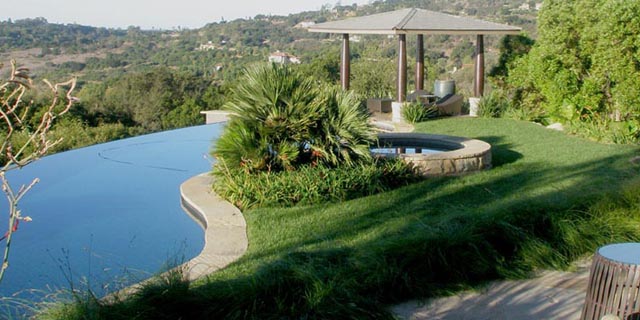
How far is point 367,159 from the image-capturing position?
29.1 ft

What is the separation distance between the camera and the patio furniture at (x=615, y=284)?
3643 millimetres

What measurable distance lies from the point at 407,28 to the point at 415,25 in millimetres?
433

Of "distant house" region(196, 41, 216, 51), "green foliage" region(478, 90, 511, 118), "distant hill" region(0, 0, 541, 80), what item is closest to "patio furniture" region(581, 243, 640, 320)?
"green foliage" region(478, 90, 511, 118)

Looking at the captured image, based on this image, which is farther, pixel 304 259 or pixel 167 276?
pixel 304 259

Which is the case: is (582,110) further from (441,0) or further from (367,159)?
(441,0)

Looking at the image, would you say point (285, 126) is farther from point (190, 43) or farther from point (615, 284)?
point (190, 43)

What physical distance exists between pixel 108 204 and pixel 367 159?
127 inches

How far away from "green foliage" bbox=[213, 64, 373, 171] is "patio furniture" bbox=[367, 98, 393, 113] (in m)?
7.74

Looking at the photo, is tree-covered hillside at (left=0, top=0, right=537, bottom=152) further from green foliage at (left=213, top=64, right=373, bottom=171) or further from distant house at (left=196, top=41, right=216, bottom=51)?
green foliage at (left=213, top=64, right=373, bottom=171)

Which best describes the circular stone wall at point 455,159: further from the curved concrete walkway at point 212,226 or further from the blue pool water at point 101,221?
the blue pool water at point 101,221

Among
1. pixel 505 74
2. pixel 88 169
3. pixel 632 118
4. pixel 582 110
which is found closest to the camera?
pixel 88 169

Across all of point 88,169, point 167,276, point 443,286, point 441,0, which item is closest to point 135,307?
point 167,276

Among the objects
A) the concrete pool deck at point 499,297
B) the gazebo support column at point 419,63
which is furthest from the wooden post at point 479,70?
the concrete pool deck at point 499,297

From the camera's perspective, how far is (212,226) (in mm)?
7145
